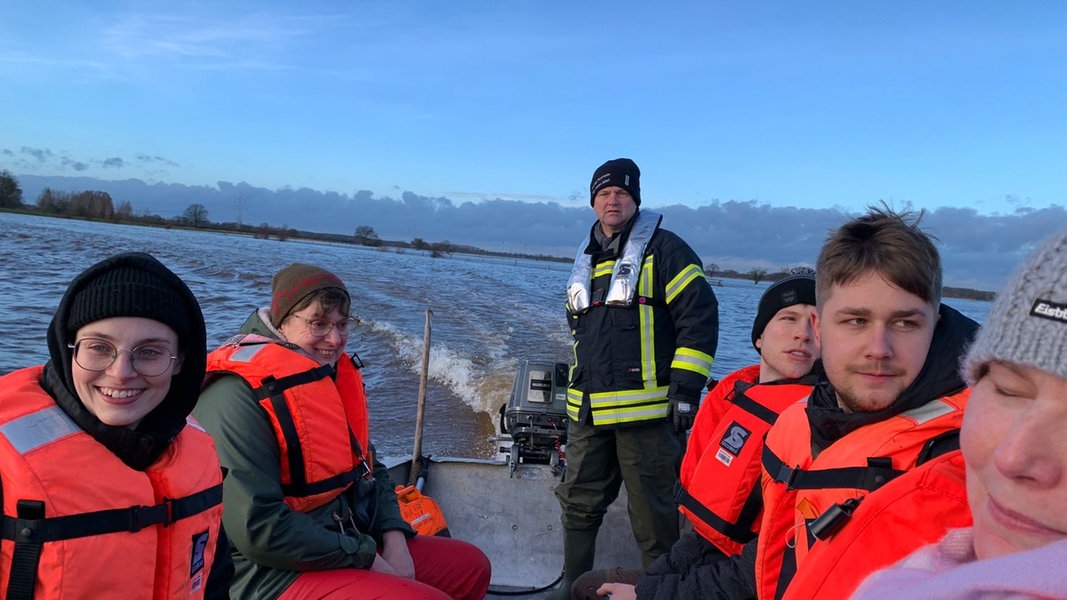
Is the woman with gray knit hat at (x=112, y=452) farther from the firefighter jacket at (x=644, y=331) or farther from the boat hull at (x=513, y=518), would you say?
the boat hull at (x=513, y=518)

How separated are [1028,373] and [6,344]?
9663mm

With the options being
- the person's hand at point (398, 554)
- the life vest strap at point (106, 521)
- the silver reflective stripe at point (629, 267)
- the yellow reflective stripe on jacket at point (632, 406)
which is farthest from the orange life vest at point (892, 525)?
the silver reflective stripe at point (629, 267)

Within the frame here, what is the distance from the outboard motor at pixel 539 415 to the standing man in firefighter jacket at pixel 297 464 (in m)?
1.69

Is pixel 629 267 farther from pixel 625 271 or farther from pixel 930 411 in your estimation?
pixel 930 411

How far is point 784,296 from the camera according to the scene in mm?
2303

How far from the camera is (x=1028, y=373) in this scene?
0.66 m

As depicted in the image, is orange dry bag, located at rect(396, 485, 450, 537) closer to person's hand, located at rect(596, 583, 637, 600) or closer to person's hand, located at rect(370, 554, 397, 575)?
person's hand, located at rect(370, 554, 397, 575)

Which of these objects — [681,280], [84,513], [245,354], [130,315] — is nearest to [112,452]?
[84,513]

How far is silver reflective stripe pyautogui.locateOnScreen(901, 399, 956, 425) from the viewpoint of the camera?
1186 mm

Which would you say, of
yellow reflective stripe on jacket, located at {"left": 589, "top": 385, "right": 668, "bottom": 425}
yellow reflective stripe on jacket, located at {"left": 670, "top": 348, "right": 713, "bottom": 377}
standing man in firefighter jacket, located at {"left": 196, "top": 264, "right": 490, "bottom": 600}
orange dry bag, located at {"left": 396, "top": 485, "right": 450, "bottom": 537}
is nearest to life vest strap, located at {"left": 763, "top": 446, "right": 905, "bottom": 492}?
standing man in firefighter jacket, located at {"left": 196, "top": 264, "right": 490, "bottom": 600}

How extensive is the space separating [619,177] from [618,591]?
6.65ft

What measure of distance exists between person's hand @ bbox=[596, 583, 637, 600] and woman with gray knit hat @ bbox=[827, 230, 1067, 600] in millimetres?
1536

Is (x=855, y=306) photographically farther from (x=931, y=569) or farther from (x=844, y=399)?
(x=931, y=569)

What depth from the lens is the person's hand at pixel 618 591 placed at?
84.4 inches
